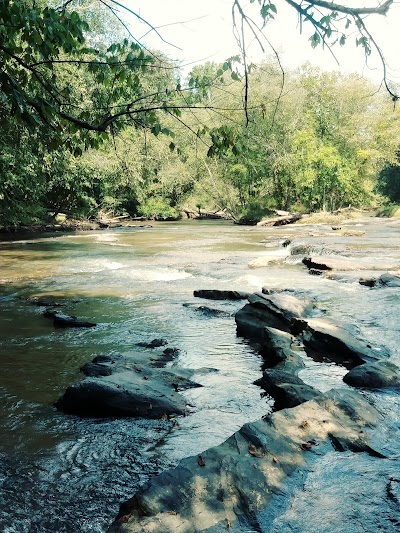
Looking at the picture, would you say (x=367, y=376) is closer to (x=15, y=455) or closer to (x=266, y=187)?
(x=15, y=455)

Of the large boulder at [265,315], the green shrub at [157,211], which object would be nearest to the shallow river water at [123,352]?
the large boulder at [265,315]

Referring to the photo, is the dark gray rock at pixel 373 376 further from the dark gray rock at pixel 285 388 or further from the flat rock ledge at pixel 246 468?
the flat rock ledge at pixel 246 468

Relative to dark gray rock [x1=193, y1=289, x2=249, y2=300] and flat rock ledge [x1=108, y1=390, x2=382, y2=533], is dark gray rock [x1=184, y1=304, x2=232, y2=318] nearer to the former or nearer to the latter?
dark gray rock [x1=193, y1=289, x2=249, y2=300]

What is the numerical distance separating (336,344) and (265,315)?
1.70 m

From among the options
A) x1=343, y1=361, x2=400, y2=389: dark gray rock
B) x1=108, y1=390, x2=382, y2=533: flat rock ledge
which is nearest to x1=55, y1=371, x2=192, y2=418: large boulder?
x1=108, y1=390, x2=382, y2=533: flat rock ledge

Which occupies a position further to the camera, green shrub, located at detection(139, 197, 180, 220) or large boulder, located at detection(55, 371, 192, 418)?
green shrub, located at detection(139, 197, 180, 220)

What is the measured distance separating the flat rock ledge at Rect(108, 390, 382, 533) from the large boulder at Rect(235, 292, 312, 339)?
339cm

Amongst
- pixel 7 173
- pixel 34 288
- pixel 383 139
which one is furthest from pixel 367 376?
pixel 383 139

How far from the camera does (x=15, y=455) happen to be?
4.29 metres

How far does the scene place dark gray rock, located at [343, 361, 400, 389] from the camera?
18.9 ft

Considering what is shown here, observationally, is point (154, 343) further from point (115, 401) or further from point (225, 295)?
point (225, 295)

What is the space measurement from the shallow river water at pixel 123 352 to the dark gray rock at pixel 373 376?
0.19 metres

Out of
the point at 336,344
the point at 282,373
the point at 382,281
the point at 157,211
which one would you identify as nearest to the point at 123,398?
the point at 282,373

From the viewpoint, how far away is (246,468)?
3.55 metres
